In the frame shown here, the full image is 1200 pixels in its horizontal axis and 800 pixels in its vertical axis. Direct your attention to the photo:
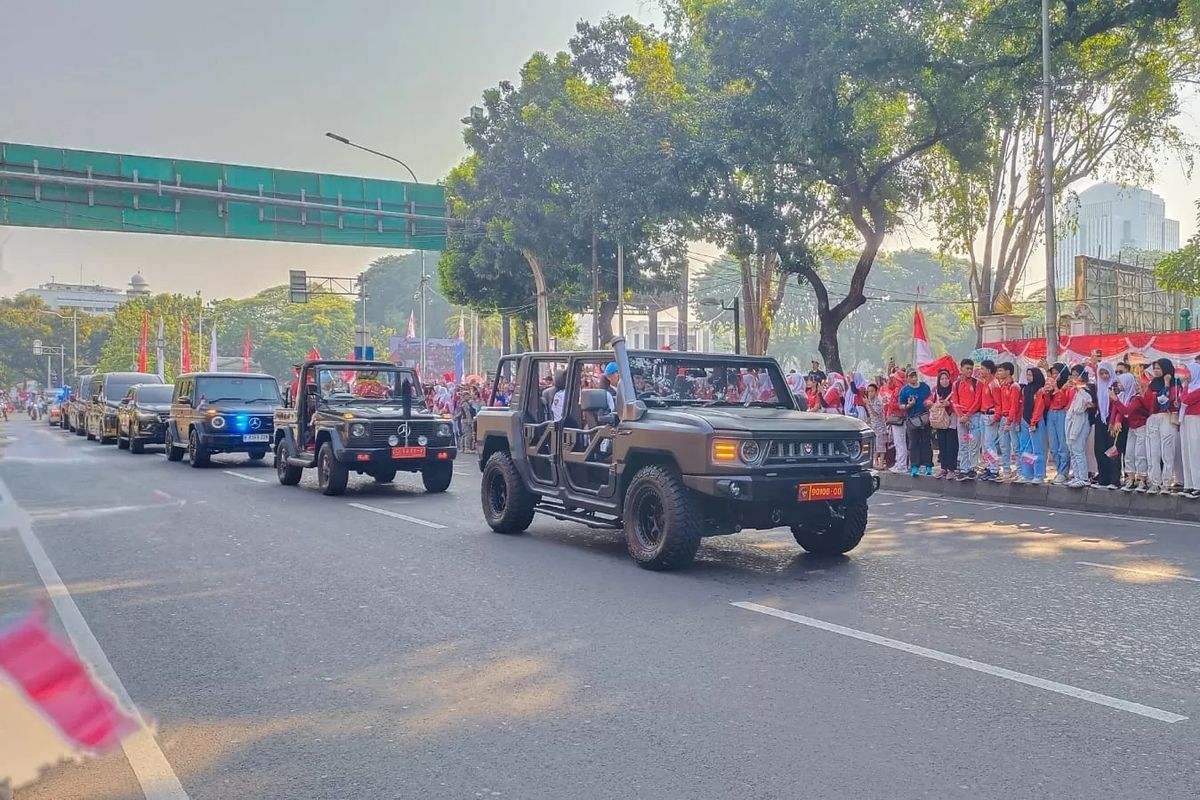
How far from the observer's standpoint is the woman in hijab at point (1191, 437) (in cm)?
1275

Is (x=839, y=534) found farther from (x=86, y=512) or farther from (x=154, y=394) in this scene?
(x=154, y=394)

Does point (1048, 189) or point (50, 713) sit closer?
point (50, 713)

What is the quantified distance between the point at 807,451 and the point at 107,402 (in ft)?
88.9

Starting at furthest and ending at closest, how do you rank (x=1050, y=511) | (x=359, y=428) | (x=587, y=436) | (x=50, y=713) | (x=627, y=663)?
(x=359, y=428) → (x=1050, y=511) → (x=587, y=436) → (x=627, y=663) → (x=50, y=713)

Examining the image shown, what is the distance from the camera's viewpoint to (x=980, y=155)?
2334cm

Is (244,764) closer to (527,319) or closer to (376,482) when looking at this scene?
(376,482)

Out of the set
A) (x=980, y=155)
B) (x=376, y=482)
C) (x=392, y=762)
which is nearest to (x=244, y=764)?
(x=392, y=762)

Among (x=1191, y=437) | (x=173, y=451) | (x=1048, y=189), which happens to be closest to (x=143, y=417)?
(x=173, y=451)

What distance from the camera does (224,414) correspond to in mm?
20188

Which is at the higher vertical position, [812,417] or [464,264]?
[464,264]

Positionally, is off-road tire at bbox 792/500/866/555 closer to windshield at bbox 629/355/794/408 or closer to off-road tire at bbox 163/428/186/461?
windshield at bbox 629/355/794/408

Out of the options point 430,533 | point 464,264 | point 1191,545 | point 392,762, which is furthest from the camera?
point 464,264

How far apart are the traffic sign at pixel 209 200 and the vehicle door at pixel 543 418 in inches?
1042

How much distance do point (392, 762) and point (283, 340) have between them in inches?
3855
